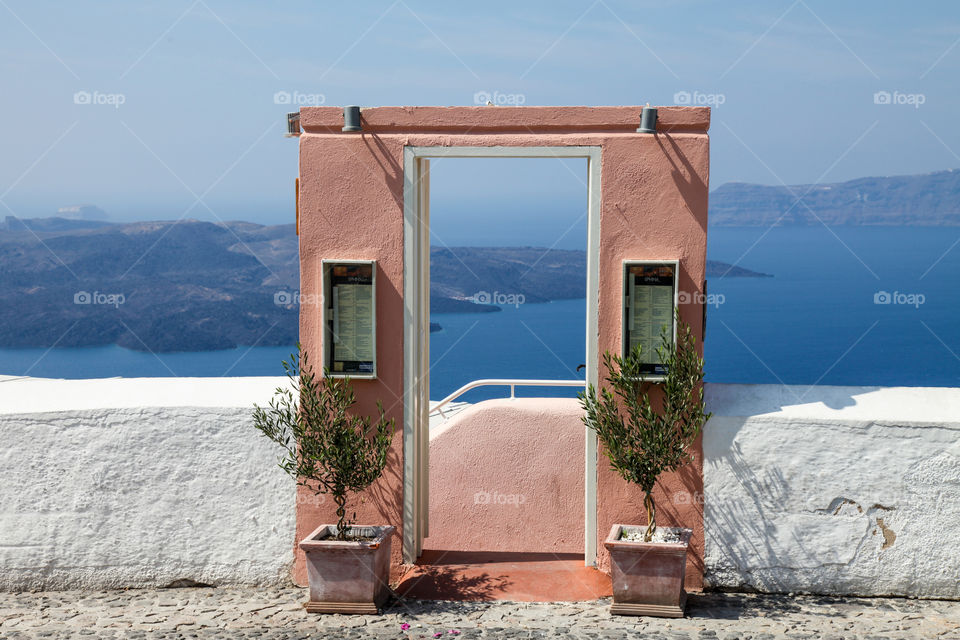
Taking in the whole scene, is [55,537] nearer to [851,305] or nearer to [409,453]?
[409,453]

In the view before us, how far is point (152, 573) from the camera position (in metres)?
6.51

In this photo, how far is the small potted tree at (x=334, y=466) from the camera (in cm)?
598

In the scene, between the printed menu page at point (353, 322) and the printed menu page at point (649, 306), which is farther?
the printed menu page at point (353, 322)

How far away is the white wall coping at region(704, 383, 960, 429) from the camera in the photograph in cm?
616

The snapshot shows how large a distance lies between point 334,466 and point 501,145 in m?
2.33

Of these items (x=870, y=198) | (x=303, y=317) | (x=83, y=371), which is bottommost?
(x=83, y=371)

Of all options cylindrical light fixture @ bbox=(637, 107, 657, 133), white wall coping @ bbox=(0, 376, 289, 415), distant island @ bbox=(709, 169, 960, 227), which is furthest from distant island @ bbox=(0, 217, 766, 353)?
cylindrical light fixture @ bbox=(637, 107, 657, 133)

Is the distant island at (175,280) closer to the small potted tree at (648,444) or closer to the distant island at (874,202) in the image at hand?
the distant island at (874,202)

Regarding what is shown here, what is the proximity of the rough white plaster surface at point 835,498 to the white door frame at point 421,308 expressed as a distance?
851 mm

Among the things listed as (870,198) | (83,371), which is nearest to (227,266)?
(83,371)

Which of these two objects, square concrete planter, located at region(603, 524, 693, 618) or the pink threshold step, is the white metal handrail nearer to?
the pink threshold step

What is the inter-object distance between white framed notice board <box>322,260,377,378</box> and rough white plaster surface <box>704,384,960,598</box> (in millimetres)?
2309

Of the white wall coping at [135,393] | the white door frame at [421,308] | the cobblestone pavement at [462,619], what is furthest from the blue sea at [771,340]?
the cobblestone pavement at [462,619]

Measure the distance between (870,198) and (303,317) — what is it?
51537 mm
